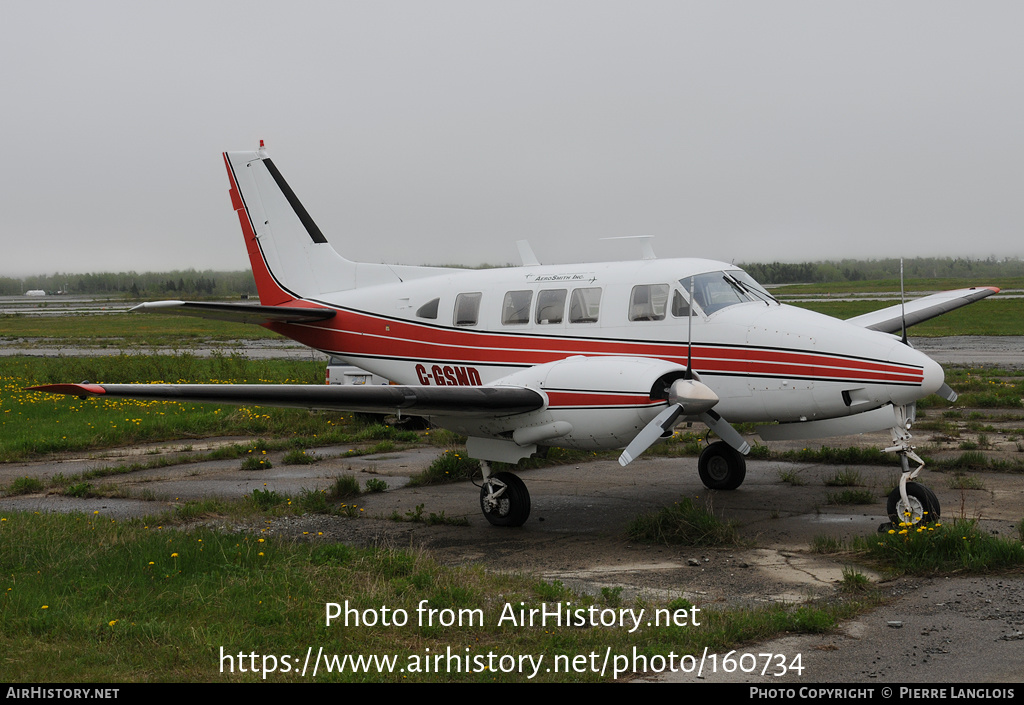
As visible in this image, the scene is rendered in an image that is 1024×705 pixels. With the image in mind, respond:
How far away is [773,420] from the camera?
10727mm

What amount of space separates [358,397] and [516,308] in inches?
128


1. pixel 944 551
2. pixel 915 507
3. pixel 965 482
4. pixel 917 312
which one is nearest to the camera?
pixel 944 551

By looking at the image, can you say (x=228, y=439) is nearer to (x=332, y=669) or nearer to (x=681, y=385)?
(x=681, y=385)

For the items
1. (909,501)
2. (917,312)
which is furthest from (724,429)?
(917,312)

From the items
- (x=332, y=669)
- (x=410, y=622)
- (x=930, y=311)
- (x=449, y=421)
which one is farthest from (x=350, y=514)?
(x=930, y=311)

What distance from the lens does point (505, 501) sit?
36.5 feet

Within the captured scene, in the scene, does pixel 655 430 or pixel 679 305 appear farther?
pixel 679 305

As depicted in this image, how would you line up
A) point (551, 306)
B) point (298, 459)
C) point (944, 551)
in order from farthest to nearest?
point (298, 459), point (551, 306), point (944, 551)

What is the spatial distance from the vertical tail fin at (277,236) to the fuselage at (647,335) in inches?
71.5

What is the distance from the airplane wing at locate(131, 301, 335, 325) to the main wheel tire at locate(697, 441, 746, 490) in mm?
6605

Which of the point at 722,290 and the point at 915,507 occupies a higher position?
the point at 722,290

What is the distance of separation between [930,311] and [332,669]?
12421 mm

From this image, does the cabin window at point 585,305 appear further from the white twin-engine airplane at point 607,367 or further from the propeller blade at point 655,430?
the propeller blade at point 655,430

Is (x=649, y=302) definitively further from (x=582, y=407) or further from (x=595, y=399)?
(x=582, y=407)
